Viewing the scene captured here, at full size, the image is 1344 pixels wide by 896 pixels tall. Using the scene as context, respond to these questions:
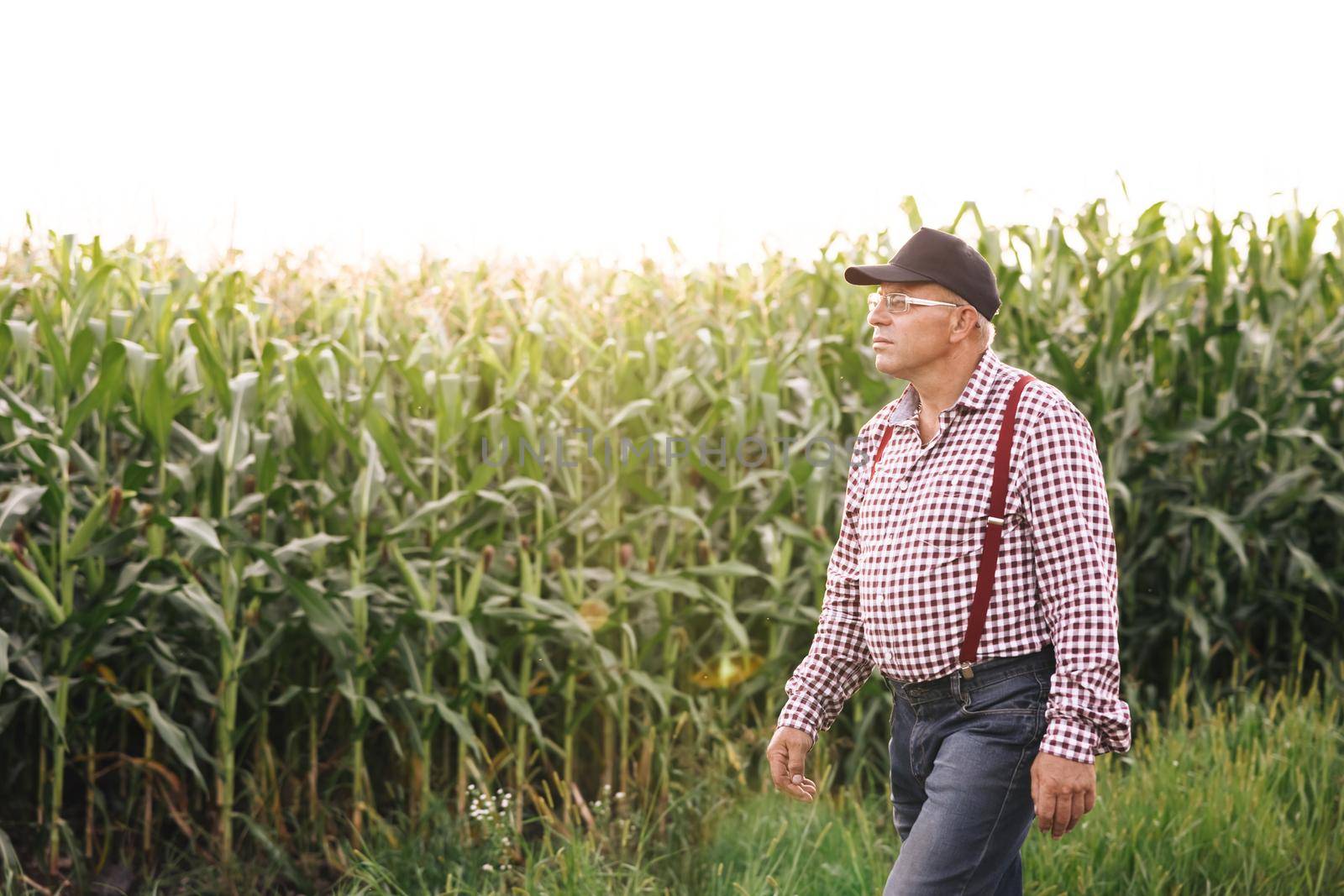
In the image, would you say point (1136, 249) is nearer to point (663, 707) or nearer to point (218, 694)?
point (663, 707)

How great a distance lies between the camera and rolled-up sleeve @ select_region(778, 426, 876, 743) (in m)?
2.90

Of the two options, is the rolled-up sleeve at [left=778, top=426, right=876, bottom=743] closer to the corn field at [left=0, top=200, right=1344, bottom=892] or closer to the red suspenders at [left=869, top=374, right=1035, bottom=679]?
the red suspenders at [left=869, top=374, right=1035, bottom=679]

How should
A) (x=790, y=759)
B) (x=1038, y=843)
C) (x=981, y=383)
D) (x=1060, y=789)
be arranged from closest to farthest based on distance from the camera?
(x=1060, y=789) < (x=981, y=383) < (x=790, y=759) < (x=1038, y=843)

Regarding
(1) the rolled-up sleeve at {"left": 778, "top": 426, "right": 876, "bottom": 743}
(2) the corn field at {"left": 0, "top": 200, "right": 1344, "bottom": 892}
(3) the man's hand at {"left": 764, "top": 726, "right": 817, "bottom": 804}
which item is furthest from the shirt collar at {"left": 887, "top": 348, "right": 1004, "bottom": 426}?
(2) the corn field at {"left": 0, "top": 200, "right": 1344, "bottom": 892}

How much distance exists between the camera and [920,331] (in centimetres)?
267

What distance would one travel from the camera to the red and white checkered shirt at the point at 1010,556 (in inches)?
94.1

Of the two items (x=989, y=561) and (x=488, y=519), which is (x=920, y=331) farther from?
(x=488, y=519)

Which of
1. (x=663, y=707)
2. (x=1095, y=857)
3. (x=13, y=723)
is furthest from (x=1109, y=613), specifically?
(x=13, y=723)

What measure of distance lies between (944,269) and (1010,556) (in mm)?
580

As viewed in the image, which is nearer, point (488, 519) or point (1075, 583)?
point (1075, 583)

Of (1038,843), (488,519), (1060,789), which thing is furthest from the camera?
(488,519)

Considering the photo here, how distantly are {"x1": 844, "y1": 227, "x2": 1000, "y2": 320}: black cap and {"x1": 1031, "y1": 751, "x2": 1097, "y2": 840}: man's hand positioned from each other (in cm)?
90

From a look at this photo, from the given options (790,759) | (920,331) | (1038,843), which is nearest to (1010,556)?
(920,331)

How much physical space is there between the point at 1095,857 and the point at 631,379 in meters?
2.58
